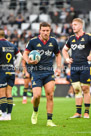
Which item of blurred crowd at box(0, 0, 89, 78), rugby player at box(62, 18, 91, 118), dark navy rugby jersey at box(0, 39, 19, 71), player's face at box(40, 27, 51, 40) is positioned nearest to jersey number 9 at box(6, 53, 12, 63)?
dark navy rugby jersey at box(0, 39, 19, 71)

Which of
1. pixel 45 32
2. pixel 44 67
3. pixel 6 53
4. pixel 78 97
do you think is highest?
pixel 45 32

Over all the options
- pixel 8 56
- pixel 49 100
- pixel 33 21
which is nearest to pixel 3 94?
pixel 8 56

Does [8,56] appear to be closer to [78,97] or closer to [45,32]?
[45,32]

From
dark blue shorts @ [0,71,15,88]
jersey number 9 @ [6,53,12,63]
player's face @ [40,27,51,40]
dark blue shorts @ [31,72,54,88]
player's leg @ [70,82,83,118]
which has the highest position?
player's face @ [40,27,51,40]

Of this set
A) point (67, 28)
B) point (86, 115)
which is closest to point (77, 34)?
point (86, 115)

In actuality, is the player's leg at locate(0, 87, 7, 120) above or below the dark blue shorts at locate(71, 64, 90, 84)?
below

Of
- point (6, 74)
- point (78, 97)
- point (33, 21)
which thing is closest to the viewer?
point (6, 74)

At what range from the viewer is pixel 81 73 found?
9.12 meters

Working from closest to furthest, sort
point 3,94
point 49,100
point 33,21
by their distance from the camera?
point 49,100, point 3,94, point 33,21

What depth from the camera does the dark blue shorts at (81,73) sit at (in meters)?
9.11

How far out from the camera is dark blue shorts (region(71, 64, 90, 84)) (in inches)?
359

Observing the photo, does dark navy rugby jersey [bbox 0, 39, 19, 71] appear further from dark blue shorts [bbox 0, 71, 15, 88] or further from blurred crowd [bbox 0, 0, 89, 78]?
blurred crowd [bbox 0, 0, 89, 78]

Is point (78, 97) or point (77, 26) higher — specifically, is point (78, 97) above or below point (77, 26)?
below

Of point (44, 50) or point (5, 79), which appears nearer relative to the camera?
point (44, 50)
